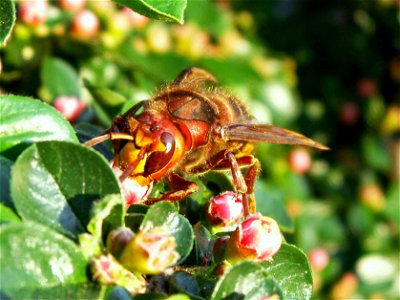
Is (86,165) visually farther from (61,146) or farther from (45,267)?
(45,267)

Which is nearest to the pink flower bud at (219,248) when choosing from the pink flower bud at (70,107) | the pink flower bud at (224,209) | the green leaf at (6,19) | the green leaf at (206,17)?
the pink flower bud at (224,209)

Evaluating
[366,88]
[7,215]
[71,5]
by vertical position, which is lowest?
[366,88]

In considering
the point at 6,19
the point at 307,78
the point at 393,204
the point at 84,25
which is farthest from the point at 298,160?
the point at 6,19

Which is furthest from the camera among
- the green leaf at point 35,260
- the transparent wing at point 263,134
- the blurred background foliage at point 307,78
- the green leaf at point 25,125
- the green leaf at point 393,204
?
the green leaf at point 393,204

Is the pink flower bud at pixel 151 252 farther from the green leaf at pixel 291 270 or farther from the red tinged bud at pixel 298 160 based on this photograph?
the red tinged bud at pixel 298 160

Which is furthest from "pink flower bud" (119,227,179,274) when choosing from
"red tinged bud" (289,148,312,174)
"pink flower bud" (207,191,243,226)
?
"red tinged bud" (289,148,312,174)

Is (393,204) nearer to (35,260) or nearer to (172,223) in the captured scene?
(172,223)
